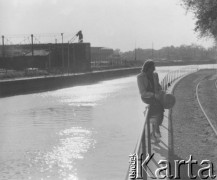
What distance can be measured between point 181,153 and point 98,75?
62.6 m

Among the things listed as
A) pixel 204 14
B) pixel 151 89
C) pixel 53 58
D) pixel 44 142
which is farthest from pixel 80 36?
pixel 151 89

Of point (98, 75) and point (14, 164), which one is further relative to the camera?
point (98, 75)

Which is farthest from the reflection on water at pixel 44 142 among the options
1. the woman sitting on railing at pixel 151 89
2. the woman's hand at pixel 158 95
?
the woman's hand at pixel 158 95

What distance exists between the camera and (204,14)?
3170 centimetres

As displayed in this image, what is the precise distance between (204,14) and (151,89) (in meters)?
22.5

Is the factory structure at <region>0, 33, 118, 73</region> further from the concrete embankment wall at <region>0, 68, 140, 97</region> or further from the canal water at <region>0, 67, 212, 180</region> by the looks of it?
the canal water at <region>0, 67, 212, 180</region>

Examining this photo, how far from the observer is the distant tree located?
30042 mm

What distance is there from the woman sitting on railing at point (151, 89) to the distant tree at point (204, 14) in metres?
19.7

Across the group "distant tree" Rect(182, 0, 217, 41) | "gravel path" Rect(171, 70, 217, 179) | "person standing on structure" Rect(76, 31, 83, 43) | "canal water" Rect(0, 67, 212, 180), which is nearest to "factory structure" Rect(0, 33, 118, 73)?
"person standing on structure" Rect(76, 31, 83, 43)

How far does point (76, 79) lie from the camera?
60844mm

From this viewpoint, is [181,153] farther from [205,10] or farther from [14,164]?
[205,10]

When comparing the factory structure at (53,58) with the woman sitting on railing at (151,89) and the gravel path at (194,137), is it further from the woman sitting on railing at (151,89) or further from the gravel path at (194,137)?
the woman sitting on railing at (151,89)

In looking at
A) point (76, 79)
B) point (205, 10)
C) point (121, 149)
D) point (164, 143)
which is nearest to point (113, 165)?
point (164, 143)

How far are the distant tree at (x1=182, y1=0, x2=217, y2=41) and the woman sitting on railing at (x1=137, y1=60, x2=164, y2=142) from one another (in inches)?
778
